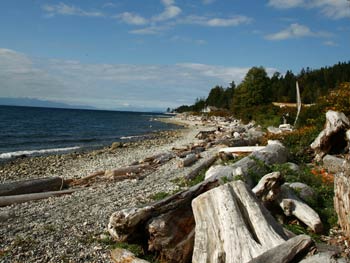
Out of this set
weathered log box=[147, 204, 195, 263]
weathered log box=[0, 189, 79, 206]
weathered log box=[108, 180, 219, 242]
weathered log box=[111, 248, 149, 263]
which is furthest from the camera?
weathered log box=[0, 189, 79, 206]

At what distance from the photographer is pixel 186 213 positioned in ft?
23.0

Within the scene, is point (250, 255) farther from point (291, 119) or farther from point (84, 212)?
point (291, 119)

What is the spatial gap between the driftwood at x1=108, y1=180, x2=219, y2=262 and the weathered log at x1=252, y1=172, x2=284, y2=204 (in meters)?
1.97

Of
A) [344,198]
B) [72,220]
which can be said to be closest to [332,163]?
[344,198]

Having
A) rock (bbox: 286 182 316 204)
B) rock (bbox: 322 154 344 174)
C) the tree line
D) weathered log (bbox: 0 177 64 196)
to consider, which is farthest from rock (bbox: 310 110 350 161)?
the tree line

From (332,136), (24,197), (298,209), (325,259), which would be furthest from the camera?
(332,136)

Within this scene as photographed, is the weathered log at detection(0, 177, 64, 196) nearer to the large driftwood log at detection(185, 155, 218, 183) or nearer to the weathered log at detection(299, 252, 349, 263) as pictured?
the large driftwood log at detection(185, 155, 218, 183)

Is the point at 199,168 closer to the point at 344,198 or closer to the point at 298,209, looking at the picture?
the point at 298,209

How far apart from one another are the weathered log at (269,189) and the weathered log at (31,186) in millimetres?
8464

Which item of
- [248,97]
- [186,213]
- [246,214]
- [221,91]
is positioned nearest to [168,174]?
[186,213]

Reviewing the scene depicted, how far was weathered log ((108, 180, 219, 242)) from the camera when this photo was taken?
6680mm

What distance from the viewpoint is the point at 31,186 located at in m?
12.7

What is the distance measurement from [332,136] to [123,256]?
11048mm

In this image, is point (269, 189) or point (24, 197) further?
point (24, 197)
